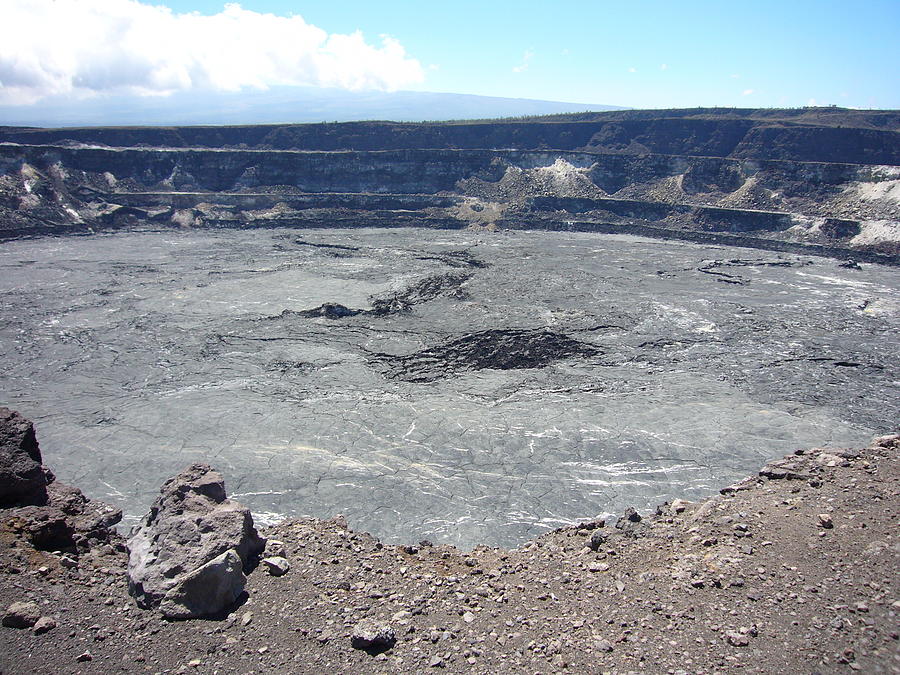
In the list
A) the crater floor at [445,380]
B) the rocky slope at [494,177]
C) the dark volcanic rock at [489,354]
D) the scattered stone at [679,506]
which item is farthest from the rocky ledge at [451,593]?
the rocky slope at [494,177]

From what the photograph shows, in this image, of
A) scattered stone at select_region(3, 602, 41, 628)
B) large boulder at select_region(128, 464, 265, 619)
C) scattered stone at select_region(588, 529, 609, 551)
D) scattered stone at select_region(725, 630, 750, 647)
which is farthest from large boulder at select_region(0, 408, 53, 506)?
scattered stone at select_region(725, 630, 750, 647)

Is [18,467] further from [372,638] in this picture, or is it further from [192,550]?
[372,638]

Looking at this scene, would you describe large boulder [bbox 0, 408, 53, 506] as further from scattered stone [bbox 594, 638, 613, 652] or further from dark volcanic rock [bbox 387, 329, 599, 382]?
dark volcanic rock [bbox 387, 329, 599, 382]

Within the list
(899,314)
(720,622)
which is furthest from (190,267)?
(899,314)

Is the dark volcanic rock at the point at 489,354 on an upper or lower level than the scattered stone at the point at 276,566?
lower

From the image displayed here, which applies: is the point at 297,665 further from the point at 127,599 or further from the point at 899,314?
the point at 899,314

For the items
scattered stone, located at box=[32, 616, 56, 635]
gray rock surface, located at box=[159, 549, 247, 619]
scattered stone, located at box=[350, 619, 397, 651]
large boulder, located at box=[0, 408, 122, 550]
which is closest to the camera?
scattered stone, located at box=[32, 616, 56, 635]

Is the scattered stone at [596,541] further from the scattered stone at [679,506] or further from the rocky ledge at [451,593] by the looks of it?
the scattered stone at [679,506]
